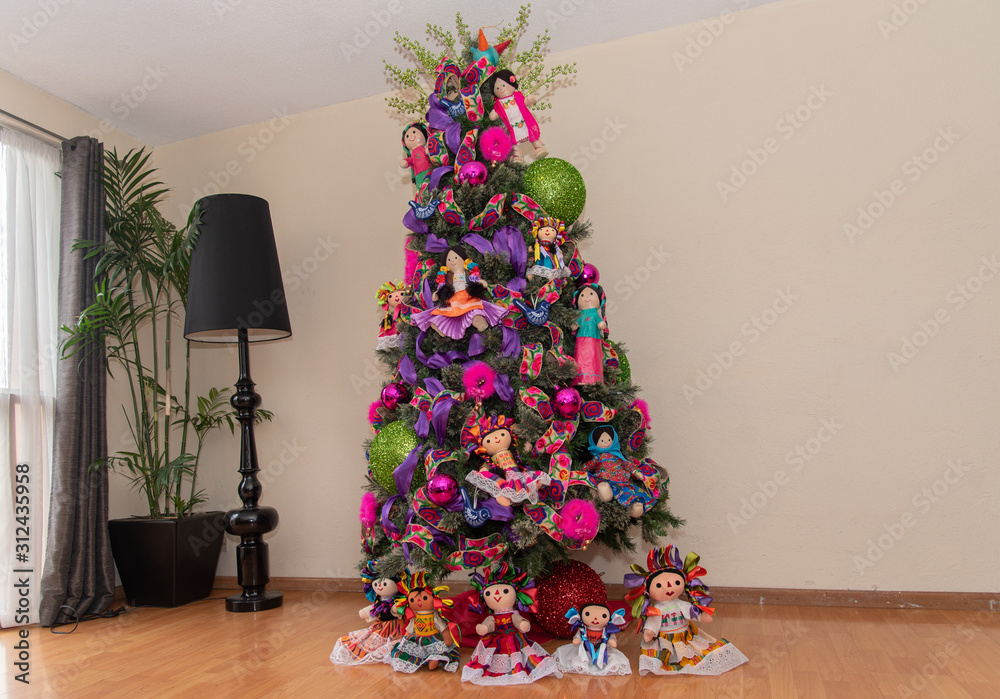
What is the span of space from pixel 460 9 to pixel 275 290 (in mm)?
1415

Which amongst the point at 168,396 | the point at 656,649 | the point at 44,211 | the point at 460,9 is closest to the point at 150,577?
the point at 168,396

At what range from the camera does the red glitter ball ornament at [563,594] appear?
2.19m

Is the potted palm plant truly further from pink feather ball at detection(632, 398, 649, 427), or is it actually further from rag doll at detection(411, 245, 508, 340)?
pink feather ball at detection(632, 398, 649, 427)

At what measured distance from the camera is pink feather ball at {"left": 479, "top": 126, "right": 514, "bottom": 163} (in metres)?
2.38

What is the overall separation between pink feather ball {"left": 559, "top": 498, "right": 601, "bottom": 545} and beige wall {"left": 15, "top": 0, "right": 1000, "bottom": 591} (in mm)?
833

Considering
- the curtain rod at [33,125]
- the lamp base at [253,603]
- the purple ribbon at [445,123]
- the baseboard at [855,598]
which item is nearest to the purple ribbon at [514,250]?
the purple ribbon at [445,123]

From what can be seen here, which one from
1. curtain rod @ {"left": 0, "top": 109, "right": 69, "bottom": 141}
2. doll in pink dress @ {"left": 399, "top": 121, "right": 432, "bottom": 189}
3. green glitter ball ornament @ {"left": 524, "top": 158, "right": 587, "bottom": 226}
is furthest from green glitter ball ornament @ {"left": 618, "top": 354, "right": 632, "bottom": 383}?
curtain rod @ {"left": 0, "top": 109, "right": 69, "bottom": 141}

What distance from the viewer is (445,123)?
2414 mm

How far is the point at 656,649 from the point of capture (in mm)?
1995

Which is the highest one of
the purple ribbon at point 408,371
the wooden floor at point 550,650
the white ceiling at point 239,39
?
the white ceiling at point 239,39

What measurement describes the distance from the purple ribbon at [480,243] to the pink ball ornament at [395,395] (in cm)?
55

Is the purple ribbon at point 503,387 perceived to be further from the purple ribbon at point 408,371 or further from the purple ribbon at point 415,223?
the purple ribbon at point 415,223

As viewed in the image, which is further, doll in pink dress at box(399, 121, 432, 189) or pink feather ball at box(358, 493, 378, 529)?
doll in pink dress at box(399, 121, 432, 189)

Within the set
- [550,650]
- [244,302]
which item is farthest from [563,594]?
[244,302]
